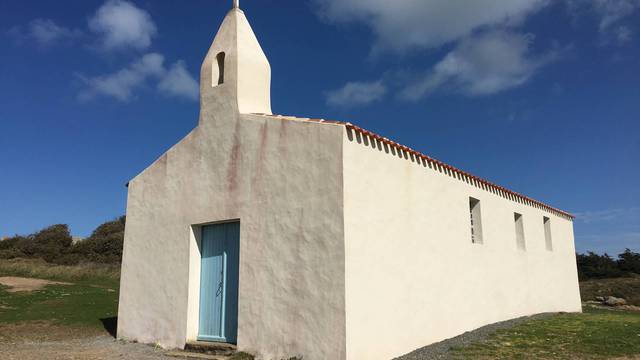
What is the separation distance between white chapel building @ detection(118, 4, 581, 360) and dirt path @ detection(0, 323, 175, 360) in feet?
1.91

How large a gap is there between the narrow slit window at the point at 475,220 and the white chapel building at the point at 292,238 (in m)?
0.03

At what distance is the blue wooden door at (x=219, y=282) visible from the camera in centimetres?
970

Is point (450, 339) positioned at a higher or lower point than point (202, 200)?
lower

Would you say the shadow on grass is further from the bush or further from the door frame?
the bush

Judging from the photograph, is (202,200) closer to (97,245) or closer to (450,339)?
(450,339)

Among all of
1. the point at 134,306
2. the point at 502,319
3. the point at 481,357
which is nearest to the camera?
the point at 481,357

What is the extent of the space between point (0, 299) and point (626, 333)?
18576 mm

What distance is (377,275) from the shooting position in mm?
8656

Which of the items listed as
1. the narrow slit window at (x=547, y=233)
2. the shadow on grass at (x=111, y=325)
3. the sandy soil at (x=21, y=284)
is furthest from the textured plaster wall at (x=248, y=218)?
the narrow slit window at (x=547, y=233)

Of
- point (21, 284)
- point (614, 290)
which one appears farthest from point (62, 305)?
point (614, 290)

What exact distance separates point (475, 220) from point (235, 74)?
24.2ft

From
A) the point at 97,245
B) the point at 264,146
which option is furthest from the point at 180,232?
the point at 97,245

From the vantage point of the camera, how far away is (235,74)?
10570 mm

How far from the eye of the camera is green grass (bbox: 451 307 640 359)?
8820 mm
